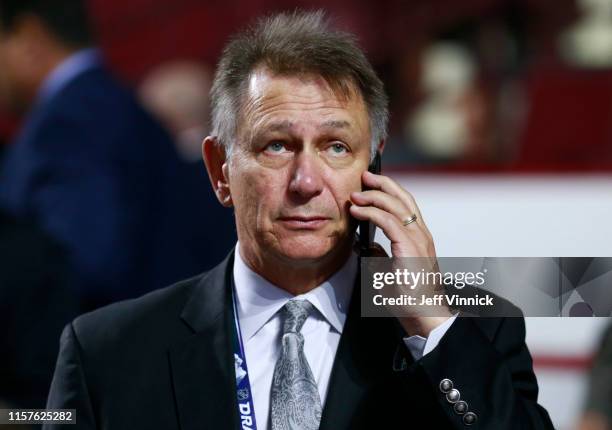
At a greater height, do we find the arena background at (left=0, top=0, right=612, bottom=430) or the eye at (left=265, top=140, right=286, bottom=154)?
the arena background at (left=0, top=0, right=612, bottom=430)

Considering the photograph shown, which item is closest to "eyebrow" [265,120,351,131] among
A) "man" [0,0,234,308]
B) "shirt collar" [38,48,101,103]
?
"man" [0,0,234,308]

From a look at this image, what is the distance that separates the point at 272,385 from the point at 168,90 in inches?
159

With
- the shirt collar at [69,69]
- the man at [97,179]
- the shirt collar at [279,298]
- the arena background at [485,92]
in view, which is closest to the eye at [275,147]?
the shirt collar at [279,298]

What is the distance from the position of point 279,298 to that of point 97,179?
177cm

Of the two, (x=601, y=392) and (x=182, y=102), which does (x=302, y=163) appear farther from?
(x=182, y=102)

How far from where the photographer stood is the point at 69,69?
4203 millimetres

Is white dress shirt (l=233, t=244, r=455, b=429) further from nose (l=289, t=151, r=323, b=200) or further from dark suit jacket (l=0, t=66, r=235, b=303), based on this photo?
dark suit jacket (l=0, t=66, r=235, b=303)

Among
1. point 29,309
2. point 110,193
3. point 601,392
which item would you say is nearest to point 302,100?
point 29,309

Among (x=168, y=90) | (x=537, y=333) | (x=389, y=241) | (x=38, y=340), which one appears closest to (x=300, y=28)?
(x=389, y=241)

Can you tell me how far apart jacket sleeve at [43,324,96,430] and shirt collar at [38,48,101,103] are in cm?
201

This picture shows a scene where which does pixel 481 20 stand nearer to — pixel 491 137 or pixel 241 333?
pixel 491 137

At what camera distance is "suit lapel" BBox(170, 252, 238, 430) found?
2.13m

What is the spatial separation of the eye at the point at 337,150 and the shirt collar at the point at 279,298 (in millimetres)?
203

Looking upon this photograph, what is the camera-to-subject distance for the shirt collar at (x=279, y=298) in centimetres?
220
